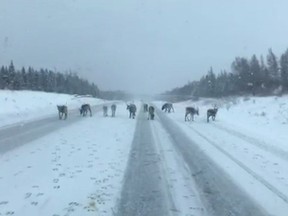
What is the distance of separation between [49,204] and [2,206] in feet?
2.48

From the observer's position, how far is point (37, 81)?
141625 millimetres

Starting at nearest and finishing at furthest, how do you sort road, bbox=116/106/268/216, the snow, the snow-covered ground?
1. road, bbox=116/106/268/216
2. the snow
3. the snow-covered ground

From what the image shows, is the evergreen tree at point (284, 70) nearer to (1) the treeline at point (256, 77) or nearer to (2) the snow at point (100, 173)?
(1) the treeline at point (256, 77)

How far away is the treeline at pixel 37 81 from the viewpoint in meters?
120

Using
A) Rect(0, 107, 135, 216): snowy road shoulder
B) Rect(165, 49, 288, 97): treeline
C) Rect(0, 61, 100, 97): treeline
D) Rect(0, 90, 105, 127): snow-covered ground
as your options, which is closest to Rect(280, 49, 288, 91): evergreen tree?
Rect(165, 49, 288, 97): treeline

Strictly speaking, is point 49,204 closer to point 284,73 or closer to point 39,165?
point 39,165

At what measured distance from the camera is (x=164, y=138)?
70.5ft

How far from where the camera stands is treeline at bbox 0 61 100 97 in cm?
12012

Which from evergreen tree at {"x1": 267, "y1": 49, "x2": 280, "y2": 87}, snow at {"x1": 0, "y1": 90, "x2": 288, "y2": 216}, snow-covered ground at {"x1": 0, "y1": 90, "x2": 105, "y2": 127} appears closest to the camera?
snow at {"x1": 0, "y1": 90, "x2": 288, "y2": 216}

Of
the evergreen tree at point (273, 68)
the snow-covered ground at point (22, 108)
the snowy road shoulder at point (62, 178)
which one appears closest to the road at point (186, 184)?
the snowy road shoulder at point (62, 178)

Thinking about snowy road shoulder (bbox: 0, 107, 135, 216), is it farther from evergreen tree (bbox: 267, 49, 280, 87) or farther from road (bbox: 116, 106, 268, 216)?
evergreen tree (bbox: 267, 49, 280, 87)

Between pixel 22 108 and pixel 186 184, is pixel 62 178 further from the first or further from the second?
pixel 22 108

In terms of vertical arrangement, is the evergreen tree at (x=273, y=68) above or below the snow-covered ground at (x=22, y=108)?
above

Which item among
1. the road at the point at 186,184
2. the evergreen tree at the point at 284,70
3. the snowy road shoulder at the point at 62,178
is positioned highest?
the evergreen tree at the point at 284,70
